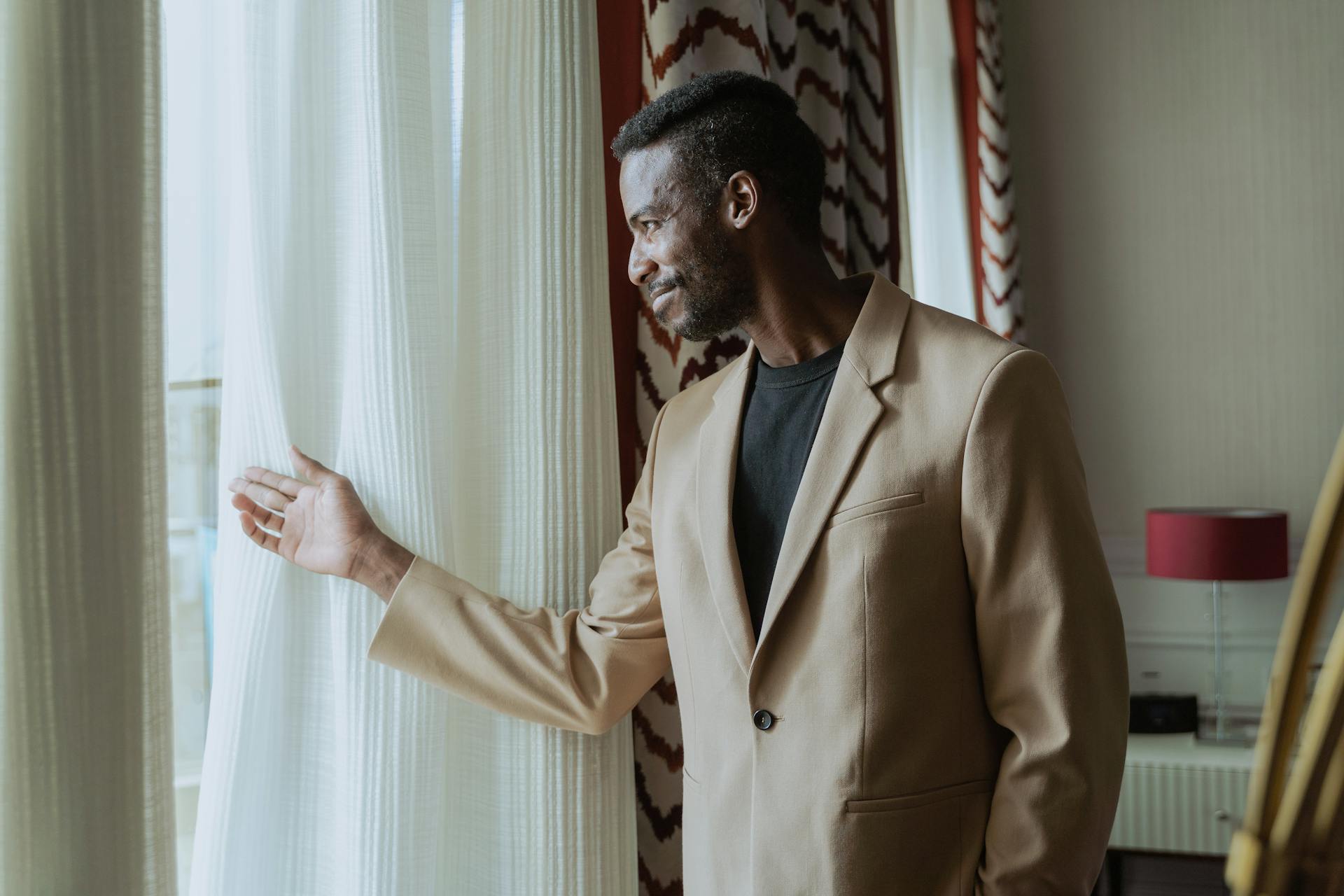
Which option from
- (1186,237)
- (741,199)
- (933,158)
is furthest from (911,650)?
(1186,237)

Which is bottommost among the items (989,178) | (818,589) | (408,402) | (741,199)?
(818,589)

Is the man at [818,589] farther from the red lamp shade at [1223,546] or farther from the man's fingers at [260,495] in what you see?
the red lamp shade at [1223,546]

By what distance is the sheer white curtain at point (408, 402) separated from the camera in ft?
3.43

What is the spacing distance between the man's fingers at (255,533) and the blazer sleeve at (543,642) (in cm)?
14

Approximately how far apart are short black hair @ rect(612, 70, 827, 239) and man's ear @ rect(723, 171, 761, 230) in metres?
0.01

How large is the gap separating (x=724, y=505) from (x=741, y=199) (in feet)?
1.17

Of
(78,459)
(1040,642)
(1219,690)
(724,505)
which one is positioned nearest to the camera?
(78,459)

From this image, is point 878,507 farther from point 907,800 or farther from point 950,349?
point 907,800

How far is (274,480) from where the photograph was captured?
3.48 ft

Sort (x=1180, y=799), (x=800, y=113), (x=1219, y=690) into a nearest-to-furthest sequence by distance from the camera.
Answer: (x=800, y=113) < (x=1180, y=799) < (x=1219, y=690)

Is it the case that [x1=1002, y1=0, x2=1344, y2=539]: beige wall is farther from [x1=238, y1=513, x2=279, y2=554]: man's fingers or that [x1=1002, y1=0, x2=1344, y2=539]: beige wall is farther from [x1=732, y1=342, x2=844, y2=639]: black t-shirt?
[x1=238, y1=513, x2=279, y2=554]: man's fingers

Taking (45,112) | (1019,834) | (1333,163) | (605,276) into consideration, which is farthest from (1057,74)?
(45,112)

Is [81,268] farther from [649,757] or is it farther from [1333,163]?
[1333,163]

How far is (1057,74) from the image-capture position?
11.9 feet
